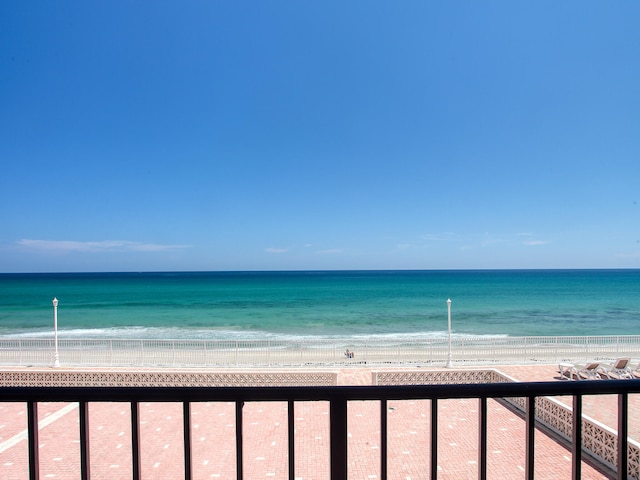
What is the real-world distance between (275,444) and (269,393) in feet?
22.2

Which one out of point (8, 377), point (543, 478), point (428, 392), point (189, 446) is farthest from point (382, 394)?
point (8, 377)

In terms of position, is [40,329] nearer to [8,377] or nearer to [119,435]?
[8,377]

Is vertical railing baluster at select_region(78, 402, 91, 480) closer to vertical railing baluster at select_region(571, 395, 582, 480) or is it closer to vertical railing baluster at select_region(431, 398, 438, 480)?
vertical railing baluster at select_region(431, 398, 438, 480)

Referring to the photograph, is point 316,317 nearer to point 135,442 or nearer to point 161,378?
point 161,378

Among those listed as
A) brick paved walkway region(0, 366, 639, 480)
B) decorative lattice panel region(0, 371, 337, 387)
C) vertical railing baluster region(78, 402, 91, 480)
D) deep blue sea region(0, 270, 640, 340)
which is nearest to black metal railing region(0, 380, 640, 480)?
vertical railing baluster region(78, 402, 91, 480)

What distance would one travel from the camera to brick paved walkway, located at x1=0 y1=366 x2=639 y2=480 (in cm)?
594

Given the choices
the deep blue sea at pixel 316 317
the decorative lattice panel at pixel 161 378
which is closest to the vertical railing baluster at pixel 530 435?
the decorative lattice panel at pixel 161 378

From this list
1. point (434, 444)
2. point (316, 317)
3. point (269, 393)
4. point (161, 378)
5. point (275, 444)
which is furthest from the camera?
point (316, 317)

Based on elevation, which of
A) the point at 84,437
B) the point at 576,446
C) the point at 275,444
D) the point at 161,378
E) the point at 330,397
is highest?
the point at 330,397

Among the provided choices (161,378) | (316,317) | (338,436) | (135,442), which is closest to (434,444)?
(338,436)

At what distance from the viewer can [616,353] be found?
13305 millimetres

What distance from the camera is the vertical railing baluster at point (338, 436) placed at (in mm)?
1305

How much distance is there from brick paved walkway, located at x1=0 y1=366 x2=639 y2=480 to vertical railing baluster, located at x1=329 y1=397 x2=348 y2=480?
533 centimetres

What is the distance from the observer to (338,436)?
1358 mm
